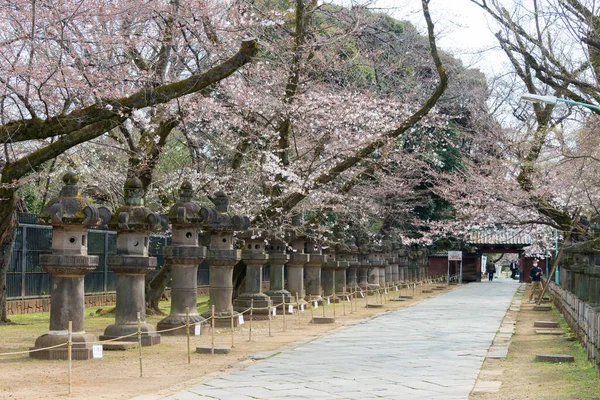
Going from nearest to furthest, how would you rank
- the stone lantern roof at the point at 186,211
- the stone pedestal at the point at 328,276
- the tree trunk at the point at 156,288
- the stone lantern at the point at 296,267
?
the stone lantern roof at the point at 186,211
the tree trunk at the point at 156,288
the stone lantern at the point at 296,267
the stone pedestal at the point at 328,276

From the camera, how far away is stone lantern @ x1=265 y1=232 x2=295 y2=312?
24953 millimetres

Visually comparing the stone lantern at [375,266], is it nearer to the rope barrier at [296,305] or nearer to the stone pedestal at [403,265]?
the rope barrier at [296,305]

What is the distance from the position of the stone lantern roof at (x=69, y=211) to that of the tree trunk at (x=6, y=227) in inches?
90.2

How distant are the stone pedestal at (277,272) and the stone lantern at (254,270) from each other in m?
2.08

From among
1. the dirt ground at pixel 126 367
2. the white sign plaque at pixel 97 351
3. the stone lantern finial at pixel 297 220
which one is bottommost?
the dirt ground at pixel 126 367

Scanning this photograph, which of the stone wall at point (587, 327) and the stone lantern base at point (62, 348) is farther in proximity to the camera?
the stone lantern base at point (62, 348)

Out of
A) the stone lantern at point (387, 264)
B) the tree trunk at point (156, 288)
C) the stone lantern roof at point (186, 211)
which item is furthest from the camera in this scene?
the stone lantern at point (387, 264)

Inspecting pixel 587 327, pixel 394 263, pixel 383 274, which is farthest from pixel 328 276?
pixel 587 327

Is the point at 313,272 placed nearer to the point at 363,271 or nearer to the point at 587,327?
the point at 363,271

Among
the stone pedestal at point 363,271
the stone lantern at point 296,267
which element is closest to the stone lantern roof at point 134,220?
the stone lantern at point 296,267

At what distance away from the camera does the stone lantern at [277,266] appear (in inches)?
982

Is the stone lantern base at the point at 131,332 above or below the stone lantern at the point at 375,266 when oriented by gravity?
below

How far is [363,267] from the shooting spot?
132 ft

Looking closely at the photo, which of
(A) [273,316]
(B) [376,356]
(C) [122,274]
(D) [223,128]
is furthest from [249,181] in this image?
(B) [376,356]
